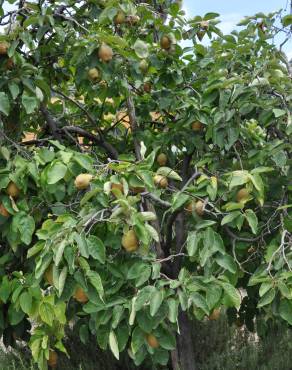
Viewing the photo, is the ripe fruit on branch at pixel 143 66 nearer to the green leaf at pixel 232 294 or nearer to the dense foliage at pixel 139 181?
the dense foliage at pixel 139 181

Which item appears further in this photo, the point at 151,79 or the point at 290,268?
the point at 151,79

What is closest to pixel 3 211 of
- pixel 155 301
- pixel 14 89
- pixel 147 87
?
pixel 14 89

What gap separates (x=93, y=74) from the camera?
8.55 feet

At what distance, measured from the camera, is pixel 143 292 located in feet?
6.36

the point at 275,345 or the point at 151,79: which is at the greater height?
the point at 151,79

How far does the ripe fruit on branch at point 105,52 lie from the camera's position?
2.48m

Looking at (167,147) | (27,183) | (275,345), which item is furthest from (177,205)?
(275,345)

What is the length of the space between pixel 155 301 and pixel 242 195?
57 centimetres

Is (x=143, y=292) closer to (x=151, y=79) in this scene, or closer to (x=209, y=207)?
(x=209, y=207)

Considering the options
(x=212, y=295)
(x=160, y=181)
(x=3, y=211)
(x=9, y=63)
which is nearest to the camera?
(x=212, y=295)

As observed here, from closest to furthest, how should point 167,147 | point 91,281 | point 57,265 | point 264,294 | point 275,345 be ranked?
point 57,265
point 91,281
point 264,294
point 167,147
point 275,345

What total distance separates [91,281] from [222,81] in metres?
1.09

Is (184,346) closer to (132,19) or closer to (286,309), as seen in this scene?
(286,309)

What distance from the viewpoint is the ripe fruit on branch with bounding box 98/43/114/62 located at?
2.48 metres
